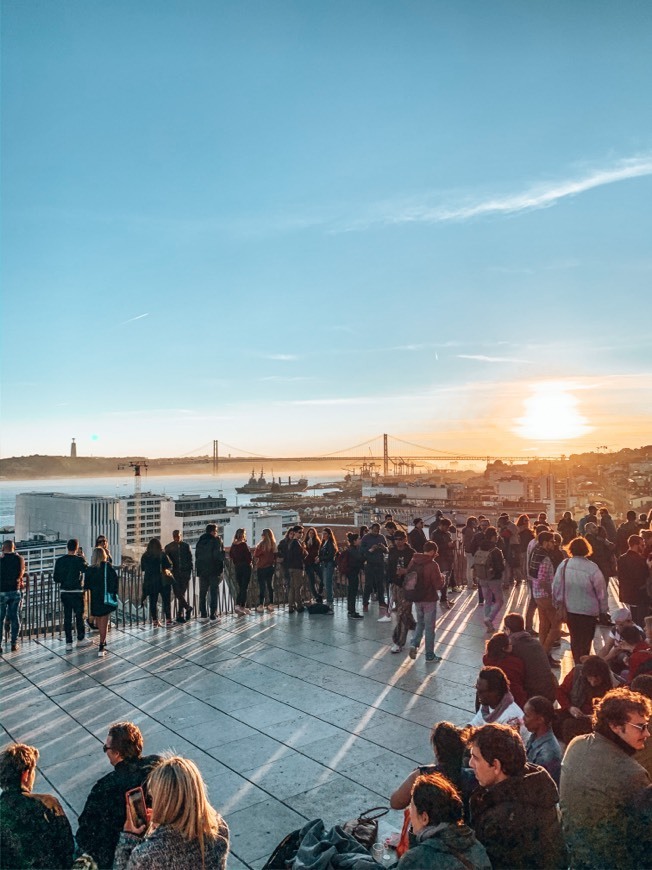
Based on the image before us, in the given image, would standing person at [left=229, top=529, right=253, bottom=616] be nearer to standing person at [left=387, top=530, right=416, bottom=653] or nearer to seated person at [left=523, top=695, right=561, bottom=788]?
standing person at [left=387, top=530, right=416, bottom=653]

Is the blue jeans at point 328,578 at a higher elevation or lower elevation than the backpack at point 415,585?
lower

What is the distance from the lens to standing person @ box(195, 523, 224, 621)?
1030 cm

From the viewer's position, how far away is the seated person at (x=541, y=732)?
12.6ft

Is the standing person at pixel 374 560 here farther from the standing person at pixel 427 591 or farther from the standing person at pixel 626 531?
the standing person at pixel 626 531

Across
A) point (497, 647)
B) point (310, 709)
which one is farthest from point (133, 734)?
point (310, 709)

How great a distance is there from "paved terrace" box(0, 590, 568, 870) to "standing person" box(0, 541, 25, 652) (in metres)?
0.45

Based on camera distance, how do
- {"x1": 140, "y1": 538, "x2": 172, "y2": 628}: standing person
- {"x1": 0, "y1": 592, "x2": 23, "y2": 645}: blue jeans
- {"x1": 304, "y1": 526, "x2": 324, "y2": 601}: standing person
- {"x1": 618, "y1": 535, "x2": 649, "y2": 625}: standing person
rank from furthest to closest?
{"x1": 304, "y1": 526, "x2": 324, "y2": 601}: standing person → {"x1": 140, "y1": 538, "x2": 172, "y2": 628}: standing person → {"x1": 0, "y1": 592, "x2": 23, "y2": 645}: blue jeans → {"x1": 618, "y1": 535, "x2": 649, "y2": 625}: standing person

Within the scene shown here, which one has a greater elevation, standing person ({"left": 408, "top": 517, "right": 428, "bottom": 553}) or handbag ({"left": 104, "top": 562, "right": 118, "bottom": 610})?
standing person ({"left": 408, "top": 517, "right": 428, "bottom": 553})

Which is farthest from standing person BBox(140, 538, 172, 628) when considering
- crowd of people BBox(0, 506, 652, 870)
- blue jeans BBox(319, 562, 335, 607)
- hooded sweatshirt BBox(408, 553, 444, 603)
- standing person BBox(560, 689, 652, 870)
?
standing person BBox(560, 689, 652, 870)

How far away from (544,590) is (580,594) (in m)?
1.17

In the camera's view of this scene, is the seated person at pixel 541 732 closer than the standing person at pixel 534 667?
Yes

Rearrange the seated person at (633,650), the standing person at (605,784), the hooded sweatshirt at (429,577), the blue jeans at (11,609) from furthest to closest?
the blue jeans at (11,609) < the hooded sweatshirt at (429,577) < the seated person at (633,650) < the standing person at (605,784)

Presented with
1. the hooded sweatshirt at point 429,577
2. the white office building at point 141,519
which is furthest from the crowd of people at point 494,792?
the white office building at point 141,519

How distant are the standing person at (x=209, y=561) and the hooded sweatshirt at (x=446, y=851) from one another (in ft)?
25.9
